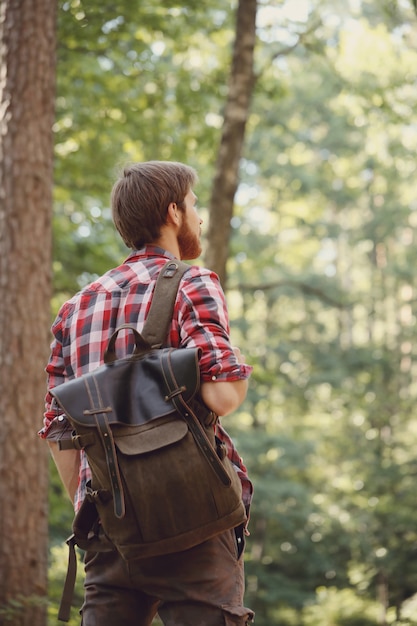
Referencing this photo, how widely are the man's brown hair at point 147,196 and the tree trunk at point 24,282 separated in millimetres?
3243

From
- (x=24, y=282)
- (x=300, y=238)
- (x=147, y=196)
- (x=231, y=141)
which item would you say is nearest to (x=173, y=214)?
(x=147, y=196)

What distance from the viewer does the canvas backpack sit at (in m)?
1.92

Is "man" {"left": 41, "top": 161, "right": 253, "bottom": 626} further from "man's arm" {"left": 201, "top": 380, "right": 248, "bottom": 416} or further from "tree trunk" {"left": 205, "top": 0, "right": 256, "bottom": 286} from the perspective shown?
"tree trunk" {"left": 205, "top": 0, "right": 256, "bottom": 286}

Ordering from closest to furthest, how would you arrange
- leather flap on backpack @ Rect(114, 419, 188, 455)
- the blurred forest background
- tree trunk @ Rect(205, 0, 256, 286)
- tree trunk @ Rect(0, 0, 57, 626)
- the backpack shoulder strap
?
leather flap on backpack @ Rect(114, 419, 188, 455) < the backpack shoulder strap < tree trunk @ Rect(0, 0, 57, 626) < tree trunk @ Rect(205, 0, 256, 286) < the blurred forest background

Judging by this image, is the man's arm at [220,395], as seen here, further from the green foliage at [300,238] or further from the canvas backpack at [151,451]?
the green foliage at [300,238]

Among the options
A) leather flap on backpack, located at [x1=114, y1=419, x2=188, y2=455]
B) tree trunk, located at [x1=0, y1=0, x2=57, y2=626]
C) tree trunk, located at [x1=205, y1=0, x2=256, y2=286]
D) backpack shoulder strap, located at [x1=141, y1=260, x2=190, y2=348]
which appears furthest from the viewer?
tree trunk, located at [x1=205, y1=0, x2=256, y2=286]

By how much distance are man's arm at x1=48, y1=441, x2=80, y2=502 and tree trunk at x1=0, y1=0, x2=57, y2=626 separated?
3100 mm

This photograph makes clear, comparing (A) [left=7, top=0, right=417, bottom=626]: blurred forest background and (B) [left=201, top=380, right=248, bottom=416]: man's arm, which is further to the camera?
(A) [left=7, top=0, right=417, bottom=626]: blurred forest background

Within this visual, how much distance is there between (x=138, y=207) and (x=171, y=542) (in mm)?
833

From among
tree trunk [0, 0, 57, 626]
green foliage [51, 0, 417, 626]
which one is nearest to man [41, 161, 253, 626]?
tree trunk [0, 0, 57, 626]

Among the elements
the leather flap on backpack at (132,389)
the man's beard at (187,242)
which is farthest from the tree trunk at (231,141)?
the leather flap on backpack at (132,389)

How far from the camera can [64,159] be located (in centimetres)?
955

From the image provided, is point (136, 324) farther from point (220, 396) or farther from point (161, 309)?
point (220, 396)

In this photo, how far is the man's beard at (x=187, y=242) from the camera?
2264 mm
